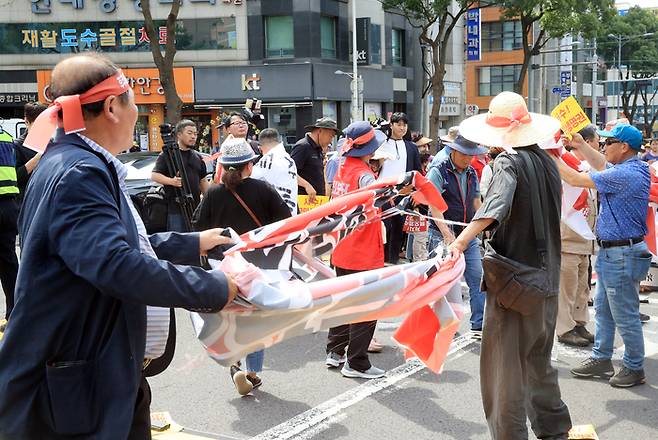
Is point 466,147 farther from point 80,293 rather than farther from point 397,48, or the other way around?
point 397,48

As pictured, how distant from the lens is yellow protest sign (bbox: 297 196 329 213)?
876 centimetres

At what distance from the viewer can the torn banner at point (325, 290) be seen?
2785 millimetres

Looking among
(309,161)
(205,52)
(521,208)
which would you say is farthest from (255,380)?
(205,52)

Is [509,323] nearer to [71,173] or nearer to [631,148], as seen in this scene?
[631,148]

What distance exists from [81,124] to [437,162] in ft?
16.0

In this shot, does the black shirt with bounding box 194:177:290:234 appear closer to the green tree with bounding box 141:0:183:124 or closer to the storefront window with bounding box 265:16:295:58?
the green tree with bounding box 141:0:183:124

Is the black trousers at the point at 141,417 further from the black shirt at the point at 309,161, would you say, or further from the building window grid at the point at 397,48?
the building window grid at the point at 397,48

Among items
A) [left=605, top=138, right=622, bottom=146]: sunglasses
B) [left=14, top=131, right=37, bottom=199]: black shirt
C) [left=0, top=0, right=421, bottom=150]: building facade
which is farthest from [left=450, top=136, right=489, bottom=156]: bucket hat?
[left=0, top=0, right=421, bottom=150]: building facade

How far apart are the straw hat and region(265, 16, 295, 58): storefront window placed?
99.6ft

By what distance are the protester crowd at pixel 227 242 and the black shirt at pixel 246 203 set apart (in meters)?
0.01

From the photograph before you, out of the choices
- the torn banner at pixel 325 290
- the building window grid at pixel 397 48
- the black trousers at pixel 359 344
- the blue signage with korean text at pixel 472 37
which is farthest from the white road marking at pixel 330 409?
the blue signage with korean text at pixel 472 37

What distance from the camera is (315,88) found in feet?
110

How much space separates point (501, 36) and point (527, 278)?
5222 centimetres

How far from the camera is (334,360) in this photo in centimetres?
598
